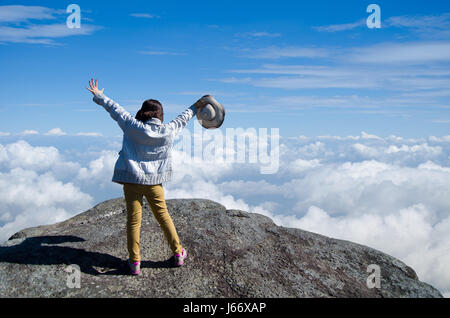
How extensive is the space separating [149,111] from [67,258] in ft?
14.5

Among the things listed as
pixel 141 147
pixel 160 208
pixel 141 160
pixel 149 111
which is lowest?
pixel 160 208

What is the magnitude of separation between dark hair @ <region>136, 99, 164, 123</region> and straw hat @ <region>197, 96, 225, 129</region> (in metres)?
1.20

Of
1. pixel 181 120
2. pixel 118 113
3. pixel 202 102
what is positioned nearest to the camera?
pixel 118 113

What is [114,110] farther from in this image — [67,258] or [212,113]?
[67,258]

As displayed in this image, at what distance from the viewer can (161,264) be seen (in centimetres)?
773

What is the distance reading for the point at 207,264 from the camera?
303 inches

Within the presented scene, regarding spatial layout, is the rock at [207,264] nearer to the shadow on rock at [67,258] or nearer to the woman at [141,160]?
the shadow on rock at [67,258]

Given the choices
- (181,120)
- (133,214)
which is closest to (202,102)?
(181,120)

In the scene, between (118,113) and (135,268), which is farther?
(135,268)

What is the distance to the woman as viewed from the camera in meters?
6.90

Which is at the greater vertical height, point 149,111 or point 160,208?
point 149,111

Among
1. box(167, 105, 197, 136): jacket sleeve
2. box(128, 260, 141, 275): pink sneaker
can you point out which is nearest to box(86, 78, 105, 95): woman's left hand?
box(167, 105, 197, 136): jacket sleeve

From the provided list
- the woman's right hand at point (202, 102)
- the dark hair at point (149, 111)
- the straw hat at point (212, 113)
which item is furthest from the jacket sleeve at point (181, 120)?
the dark hair at point (149, 111)

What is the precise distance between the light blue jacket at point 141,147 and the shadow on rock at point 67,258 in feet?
7.33
